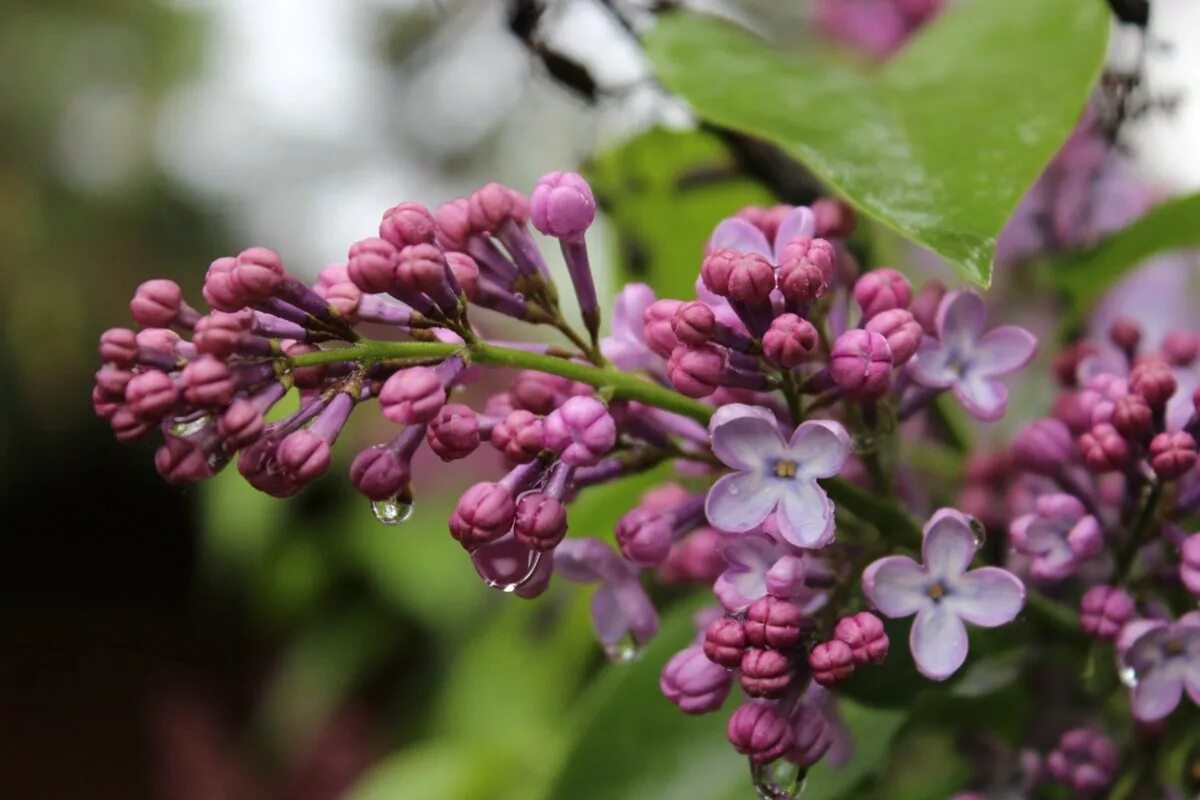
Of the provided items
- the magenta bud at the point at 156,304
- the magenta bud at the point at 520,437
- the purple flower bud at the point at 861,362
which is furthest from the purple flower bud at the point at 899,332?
the magenta bud at the point at 156,304

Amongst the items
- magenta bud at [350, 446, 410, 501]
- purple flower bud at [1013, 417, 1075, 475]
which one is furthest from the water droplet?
purple flower bud at [1013, 417, 1075, 475]

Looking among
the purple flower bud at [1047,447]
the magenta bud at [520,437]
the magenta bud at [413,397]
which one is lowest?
the purple flower bud at [1047,447]

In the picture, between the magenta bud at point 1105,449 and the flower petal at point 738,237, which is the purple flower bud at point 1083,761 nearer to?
the magenta bud at point 1105,449

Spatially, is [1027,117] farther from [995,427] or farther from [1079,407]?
[995,427]

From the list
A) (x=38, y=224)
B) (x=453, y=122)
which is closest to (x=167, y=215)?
(x=38, y=224)

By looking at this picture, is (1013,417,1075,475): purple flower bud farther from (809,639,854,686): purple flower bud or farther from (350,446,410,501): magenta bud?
(350,446,410,501): magenta bud
